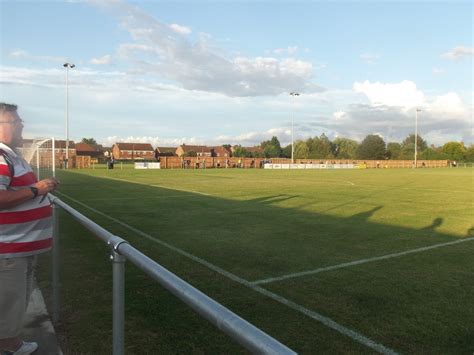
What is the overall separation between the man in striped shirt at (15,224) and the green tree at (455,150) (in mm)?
128671

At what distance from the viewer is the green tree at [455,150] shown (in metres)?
120

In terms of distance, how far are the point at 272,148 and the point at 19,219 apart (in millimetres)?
137734

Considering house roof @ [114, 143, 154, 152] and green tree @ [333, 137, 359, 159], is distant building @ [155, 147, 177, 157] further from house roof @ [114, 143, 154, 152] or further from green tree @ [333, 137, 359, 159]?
green tree @ [333, 137, 359, 159]

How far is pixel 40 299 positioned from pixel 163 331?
1.85m

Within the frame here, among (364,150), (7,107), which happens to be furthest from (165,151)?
(7,107)

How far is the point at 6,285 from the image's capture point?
3.07 metres

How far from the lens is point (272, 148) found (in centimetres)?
13975

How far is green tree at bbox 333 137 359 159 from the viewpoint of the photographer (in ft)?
455

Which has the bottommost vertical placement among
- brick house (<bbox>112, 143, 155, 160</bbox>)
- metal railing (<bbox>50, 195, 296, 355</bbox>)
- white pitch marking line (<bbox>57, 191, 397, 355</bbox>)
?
white pitch marking line (<bbox>57, 191, 397, 355</bbox>)

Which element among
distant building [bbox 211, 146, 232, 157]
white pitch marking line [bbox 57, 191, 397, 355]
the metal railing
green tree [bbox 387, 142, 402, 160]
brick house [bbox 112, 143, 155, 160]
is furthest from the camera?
distant building [bbox 211, 146, 232, 157]

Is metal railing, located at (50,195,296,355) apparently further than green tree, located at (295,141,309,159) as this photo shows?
No

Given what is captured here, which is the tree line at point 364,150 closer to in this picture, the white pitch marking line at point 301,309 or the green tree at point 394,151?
the green tree at point 394,151

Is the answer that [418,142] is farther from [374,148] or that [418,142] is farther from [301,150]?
[301,150]

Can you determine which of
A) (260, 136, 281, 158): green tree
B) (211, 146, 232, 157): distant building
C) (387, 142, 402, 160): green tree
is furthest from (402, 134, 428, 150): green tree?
(211, 146, 232, 157): distant building
